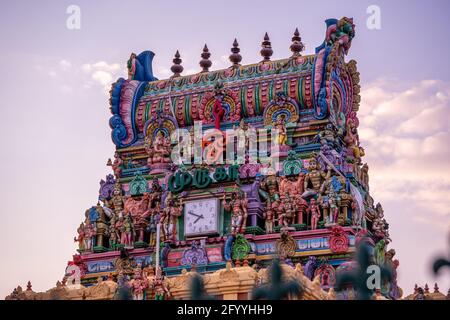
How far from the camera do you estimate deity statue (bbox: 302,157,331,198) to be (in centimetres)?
5828

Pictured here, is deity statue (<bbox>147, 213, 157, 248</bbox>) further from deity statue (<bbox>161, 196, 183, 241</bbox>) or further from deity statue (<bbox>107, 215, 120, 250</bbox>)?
deity statue (<bbox>107, 215, 120, 250</bbox>)

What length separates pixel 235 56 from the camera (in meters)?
64.1

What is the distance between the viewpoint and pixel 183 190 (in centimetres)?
6038

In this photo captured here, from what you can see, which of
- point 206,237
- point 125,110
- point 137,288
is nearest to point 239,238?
point 206,237

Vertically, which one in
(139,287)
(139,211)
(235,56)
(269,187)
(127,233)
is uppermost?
(235,56)

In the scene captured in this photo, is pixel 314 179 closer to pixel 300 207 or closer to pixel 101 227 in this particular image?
pixel 300 207

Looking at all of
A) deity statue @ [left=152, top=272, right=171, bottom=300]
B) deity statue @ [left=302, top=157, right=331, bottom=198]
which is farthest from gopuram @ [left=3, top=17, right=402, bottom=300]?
deity statue @ [left=152, top=272, right=171, bottom=300]

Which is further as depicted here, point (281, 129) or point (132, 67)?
point (132, 67)

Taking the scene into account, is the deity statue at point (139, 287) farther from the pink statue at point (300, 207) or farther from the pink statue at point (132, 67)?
the pink statue at point (132, 67)

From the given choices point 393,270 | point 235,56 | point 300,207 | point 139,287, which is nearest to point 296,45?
point 235,56

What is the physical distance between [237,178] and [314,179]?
3.40 meters

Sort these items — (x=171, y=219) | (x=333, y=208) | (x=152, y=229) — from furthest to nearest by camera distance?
(x=152, y=229)
(x=171, y=219)
(x=333, y=208)

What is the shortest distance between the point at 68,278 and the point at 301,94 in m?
13.4

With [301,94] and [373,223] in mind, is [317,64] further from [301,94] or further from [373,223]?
[373,223]
